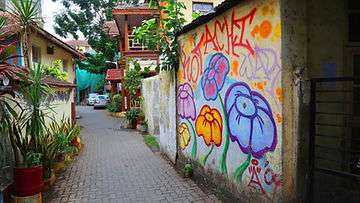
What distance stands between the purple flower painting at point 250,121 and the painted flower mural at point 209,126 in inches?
Result: 20.1

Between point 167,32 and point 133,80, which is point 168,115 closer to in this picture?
point 167,32

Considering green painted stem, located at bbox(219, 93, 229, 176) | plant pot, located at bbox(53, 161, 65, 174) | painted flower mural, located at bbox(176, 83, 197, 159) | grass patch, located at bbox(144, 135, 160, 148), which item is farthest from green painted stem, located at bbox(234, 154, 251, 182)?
grass patch, located at bbox(144, 135, 160, 148)

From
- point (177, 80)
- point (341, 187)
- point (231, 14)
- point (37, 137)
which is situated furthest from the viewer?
point (177, 80)

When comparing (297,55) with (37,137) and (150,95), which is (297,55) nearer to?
(37,137)

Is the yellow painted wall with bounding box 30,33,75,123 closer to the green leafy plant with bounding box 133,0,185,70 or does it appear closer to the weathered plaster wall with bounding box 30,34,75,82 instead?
the weathered plaster wall with bounding box 30,34,75,82

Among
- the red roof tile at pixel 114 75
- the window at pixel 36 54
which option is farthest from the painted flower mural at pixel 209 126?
the red roof tile at pixel 114 75

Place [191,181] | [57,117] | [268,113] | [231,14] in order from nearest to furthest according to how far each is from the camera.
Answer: [268,113]
[231,14]
[191,181]
[57,117]

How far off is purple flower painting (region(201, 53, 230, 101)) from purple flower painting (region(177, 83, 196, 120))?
30.4 inches

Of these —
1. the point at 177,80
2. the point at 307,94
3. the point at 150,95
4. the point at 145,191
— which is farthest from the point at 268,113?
the point at 150,95

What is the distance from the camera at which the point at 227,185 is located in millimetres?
6176

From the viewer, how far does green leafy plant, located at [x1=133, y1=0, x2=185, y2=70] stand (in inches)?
334

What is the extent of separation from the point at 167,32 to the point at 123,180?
3.56 meters

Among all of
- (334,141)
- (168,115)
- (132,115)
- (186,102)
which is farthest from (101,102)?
(334,141)

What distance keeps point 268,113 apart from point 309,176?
92 cm
